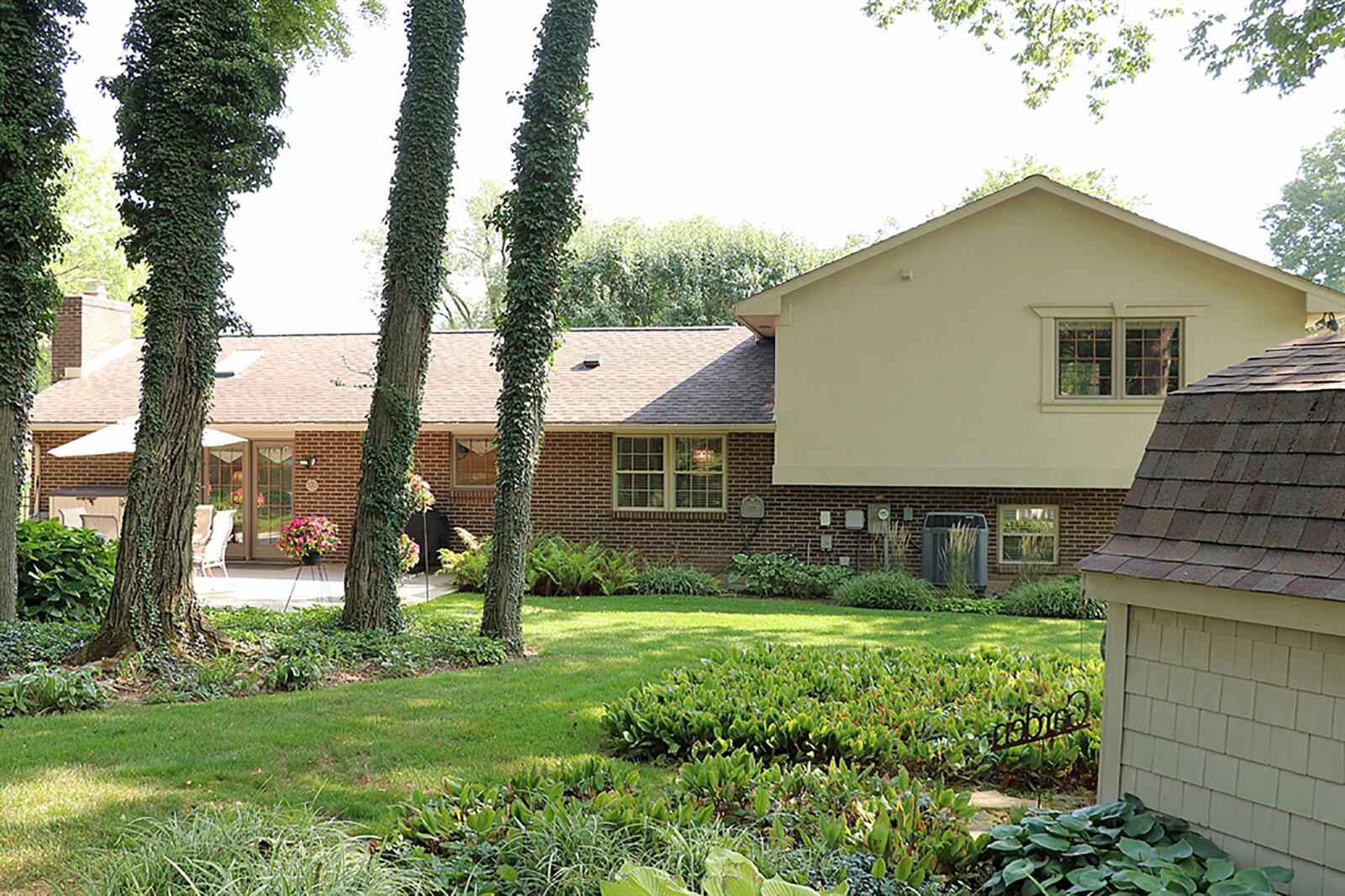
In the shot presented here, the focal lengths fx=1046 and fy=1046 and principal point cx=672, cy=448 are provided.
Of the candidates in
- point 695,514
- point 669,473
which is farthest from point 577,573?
point 669,473

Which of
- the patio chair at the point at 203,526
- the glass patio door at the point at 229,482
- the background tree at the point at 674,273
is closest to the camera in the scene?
the patio chair at the point at 203,526

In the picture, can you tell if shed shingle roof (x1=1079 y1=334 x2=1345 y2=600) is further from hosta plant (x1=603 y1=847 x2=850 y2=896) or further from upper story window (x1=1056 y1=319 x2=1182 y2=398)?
upper story window (x1=1056 y1=319 x2=1182 y2=398)

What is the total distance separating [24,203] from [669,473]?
10162 millimetres

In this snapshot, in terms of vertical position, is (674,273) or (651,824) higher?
(674,273)

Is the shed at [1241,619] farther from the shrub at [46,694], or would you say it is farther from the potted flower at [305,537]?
the potted flower at [305,537]

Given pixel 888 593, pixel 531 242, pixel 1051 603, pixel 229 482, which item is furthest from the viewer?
pixel 229 482

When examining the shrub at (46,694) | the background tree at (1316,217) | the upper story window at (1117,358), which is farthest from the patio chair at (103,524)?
the background tree at (1316,217)

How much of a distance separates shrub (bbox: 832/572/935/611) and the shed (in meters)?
9.62

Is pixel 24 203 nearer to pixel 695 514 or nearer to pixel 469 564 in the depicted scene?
pixel 469 564

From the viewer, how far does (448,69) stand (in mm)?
10539

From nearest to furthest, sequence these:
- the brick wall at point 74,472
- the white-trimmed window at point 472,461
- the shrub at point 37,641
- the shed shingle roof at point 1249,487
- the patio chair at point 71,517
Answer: the shed shingle roof at point 1249,487 → the shrub at point 37,641 → the patio chair at point 71,517 → the white-trimmed window at point 472,461 → the brick wall at point 74,472

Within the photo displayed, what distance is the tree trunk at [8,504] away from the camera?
10.3 metres

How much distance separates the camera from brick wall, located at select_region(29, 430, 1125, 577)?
16125 millimetres

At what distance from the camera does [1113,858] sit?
4.40m
